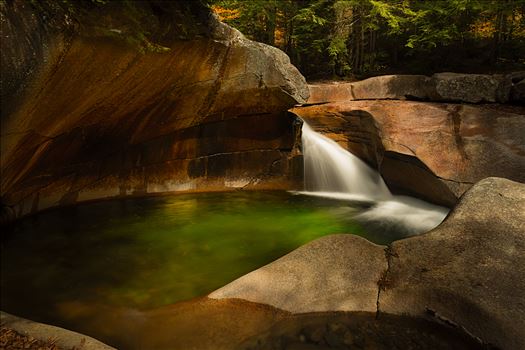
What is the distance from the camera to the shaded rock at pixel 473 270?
359cm

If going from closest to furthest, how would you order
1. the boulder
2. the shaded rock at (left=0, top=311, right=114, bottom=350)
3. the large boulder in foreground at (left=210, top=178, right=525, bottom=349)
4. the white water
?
the shaded rock at (left=0, top=311, right=114, bottom=350) → the large boulder in foreground at (left=210, top=178, right=525, bottom=349) → the white water → the boulder

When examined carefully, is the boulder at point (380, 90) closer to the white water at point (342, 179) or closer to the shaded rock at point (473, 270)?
the white water at point (342, 179)

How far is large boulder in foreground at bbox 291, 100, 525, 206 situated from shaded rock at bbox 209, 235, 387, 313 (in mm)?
4167

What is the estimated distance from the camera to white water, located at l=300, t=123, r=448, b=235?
9.54 meters

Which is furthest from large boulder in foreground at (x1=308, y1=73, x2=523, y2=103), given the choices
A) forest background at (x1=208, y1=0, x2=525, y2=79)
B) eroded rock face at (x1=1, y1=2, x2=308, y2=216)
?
forest background at (x1=208, y1=0, x2=525, y2=79)

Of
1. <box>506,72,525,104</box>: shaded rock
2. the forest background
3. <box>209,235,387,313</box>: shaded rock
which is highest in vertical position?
the forest background

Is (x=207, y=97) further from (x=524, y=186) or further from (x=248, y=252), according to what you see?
(x=524, y=186)

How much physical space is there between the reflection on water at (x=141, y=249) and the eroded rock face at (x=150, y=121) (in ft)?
2.43

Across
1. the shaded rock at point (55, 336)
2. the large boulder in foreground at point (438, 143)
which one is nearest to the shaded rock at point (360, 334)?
the shaded rock at point (55, 336)

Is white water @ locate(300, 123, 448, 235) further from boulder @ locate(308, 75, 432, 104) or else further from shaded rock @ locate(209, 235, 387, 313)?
shaded rock @ locate(209, 235, 387, 313)

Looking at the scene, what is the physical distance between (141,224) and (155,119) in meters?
2.58

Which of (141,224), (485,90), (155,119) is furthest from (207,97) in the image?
(485,90)

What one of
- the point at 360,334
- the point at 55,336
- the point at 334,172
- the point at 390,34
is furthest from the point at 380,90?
the point at 55,336

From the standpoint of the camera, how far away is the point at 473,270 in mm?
4074
